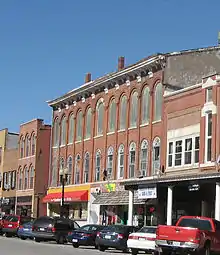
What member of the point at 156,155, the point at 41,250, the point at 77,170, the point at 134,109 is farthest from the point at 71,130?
the point at 41,250

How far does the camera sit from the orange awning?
1962 inches

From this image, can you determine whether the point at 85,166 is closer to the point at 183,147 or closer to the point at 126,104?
the point at 126,104

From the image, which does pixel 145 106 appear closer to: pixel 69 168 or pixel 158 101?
pixel 158 101

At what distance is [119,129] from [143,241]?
20.3m

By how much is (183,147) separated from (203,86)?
4169 mm

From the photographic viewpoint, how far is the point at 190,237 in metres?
23.0

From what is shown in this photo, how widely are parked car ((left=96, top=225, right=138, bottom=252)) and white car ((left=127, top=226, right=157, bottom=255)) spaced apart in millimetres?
2251

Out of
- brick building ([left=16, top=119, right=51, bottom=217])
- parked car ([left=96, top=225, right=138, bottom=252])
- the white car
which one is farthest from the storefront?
the white car

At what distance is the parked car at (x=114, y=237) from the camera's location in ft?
99.1

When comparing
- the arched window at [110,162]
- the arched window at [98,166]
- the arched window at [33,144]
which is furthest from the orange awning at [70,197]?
the arched window at [33,144]

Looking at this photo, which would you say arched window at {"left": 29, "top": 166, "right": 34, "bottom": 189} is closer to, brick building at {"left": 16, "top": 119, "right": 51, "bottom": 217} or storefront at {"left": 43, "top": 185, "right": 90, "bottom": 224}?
brick building at {"left": 16, "top": 119, "right": 51, "bottom": 217}

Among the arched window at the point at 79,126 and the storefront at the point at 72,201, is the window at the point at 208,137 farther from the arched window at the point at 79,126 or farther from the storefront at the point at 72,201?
the arched window at the point at 79,126

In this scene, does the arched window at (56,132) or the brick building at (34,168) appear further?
the brick building at (34,168)

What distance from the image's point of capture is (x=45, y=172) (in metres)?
60.1
